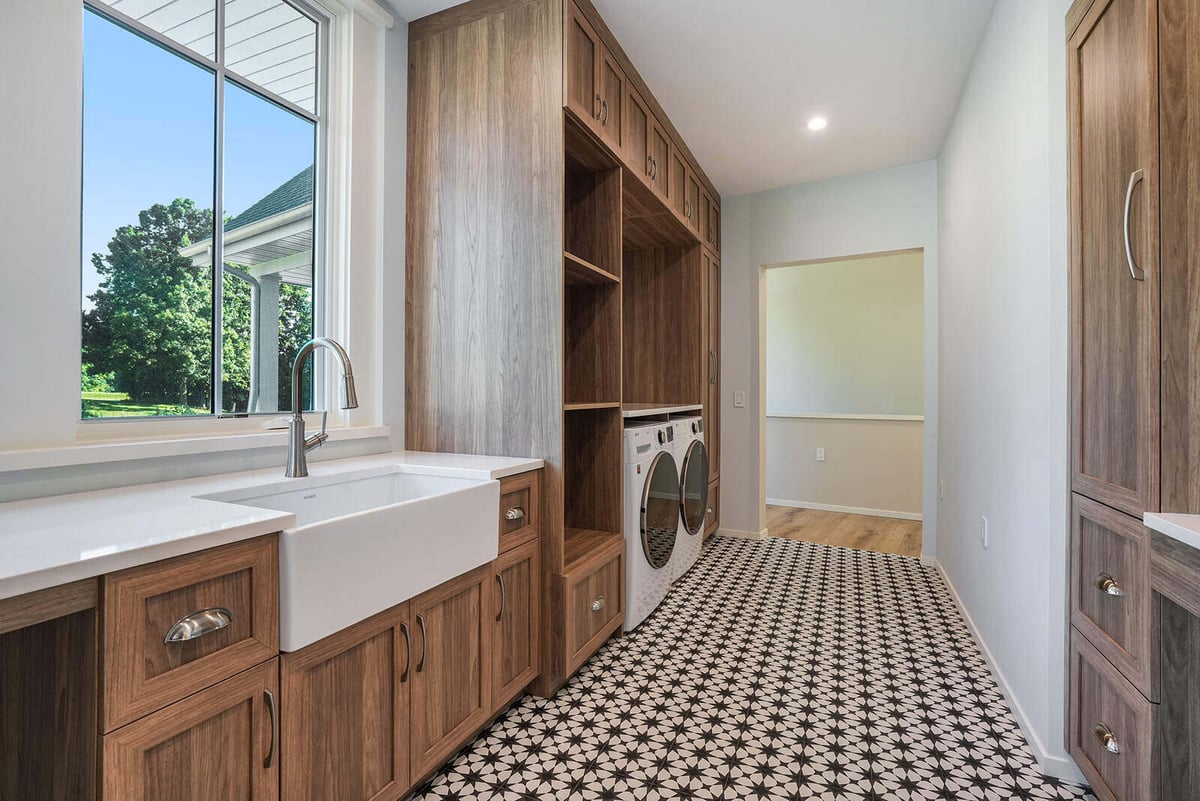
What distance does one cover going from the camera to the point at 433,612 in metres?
1.48

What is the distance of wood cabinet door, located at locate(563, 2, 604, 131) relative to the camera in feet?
6.45

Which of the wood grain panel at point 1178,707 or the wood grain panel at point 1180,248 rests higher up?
the wood grain panel at point 1180,248

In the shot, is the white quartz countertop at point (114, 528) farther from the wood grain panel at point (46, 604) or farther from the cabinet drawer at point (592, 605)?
the cabinet drawer at point (592, 605)

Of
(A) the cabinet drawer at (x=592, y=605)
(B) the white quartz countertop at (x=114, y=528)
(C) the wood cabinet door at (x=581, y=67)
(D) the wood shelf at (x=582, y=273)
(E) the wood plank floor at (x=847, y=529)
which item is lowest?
(E) the wood plank floor at (x=847, y=529)

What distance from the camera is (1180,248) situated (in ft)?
3.79

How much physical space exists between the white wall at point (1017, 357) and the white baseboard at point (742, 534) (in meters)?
1.44

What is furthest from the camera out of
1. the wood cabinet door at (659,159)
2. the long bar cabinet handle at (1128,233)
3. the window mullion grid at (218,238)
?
the wood cabinet door at (659,159)

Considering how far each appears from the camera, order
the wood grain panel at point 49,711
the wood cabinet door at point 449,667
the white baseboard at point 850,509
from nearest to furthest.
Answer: the wood grain panel at point 49,711 < the wood cabinet door at point 449,667 < the white baseboard at point 850,509

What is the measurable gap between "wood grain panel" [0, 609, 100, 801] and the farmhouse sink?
286 millimetres

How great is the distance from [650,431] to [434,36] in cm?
187

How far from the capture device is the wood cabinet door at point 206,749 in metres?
0.85

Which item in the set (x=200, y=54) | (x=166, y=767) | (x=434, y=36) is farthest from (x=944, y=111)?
(x=166, y=767)

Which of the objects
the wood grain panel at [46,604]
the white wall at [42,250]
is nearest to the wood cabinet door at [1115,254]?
the wood grain panel at [46,604]

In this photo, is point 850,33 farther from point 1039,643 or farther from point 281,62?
point 1039,643
